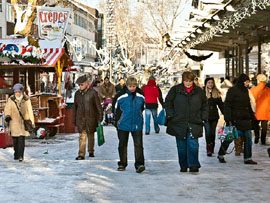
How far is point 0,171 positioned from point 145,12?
109 feet

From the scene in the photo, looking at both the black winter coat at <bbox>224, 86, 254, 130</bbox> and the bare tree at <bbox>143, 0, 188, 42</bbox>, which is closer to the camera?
the black winter coat at <bbox>224, 86, 254, 130</bbox>

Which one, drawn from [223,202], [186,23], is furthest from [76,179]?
[186,23]

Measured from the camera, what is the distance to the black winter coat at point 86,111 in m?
11.4

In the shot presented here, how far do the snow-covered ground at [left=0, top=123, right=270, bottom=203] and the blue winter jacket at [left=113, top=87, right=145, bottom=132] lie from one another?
2.40 feet

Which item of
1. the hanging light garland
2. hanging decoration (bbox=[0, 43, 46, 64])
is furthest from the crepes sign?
the hanging light garland

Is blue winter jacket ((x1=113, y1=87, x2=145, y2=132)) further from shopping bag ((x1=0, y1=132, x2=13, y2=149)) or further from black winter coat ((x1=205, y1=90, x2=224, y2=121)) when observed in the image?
shopping bag ((x1=0, y1=132, x2=13, y2=149))

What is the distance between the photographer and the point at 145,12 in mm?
42062

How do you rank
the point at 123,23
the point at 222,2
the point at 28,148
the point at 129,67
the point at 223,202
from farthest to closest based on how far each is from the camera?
1. the point at 123,23
2. the point at 129,67
3. the point at 222,2
4. the point at 28,148
5. the point at 223,202

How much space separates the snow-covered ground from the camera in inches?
290

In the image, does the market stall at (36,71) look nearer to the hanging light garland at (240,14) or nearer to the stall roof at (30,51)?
the stall roof at (30,51)

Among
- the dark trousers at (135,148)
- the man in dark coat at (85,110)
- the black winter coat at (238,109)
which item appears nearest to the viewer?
the dark trousers at (135,148)

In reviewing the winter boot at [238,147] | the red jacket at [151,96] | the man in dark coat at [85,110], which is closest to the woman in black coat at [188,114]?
the man in dark coat at [85,110]

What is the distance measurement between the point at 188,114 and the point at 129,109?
968 millimetres

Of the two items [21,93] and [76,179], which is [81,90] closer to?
[21,93]
